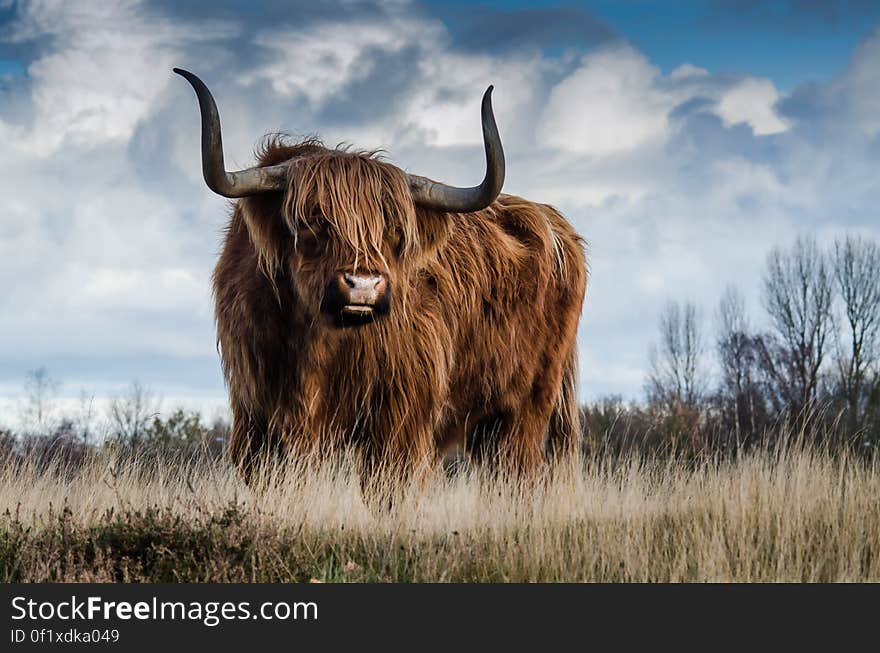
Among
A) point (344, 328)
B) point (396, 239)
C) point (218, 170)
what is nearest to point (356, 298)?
point (344, 328)

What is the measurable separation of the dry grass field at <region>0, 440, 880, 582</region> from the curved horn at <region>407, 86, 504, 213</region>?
200 centimetres

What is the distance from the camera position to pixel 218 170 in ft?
21.6

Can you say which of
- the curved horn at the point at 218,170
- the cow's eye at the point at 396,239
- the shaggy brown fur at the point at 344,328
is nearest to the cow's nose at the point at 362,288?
the shaggy brown fur at the point at 344,328

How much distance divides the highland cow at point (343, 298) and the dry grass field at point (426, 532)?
0.41 metres

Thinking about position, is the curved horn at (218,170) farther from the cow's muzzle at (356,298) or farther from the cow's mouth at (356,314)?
the cow's mouth at (356,314)

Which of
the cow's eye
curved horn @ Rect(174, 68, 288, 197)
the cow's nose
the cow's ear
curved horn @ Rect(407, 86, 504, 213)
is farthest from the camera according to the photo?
the cow's ear

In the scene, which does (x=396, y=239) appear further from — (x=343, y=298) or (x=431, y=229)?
(x=343, y=298)

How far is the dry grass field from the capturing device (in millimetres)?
5215

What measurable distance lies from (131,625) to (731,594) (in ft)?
8.80

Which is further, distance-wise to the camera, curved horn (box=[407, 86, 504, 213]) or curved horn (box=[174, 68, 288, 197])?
curved horn (box=[407, 86, 504, 213])

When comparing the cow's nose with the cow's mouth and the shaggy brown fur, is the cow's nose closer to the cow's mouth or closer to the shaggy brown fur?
the cow's mouth

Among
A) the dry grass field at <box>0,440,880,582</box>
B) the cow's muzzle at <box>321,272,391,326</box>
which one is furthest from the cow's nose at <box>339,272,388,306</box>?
the dry grass field at <box>0,440,880,582</box>

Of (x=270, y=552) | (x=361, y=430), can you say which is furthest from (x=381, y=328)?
(x=270, y=552)

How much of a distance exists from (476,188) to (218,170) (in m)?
1.86
